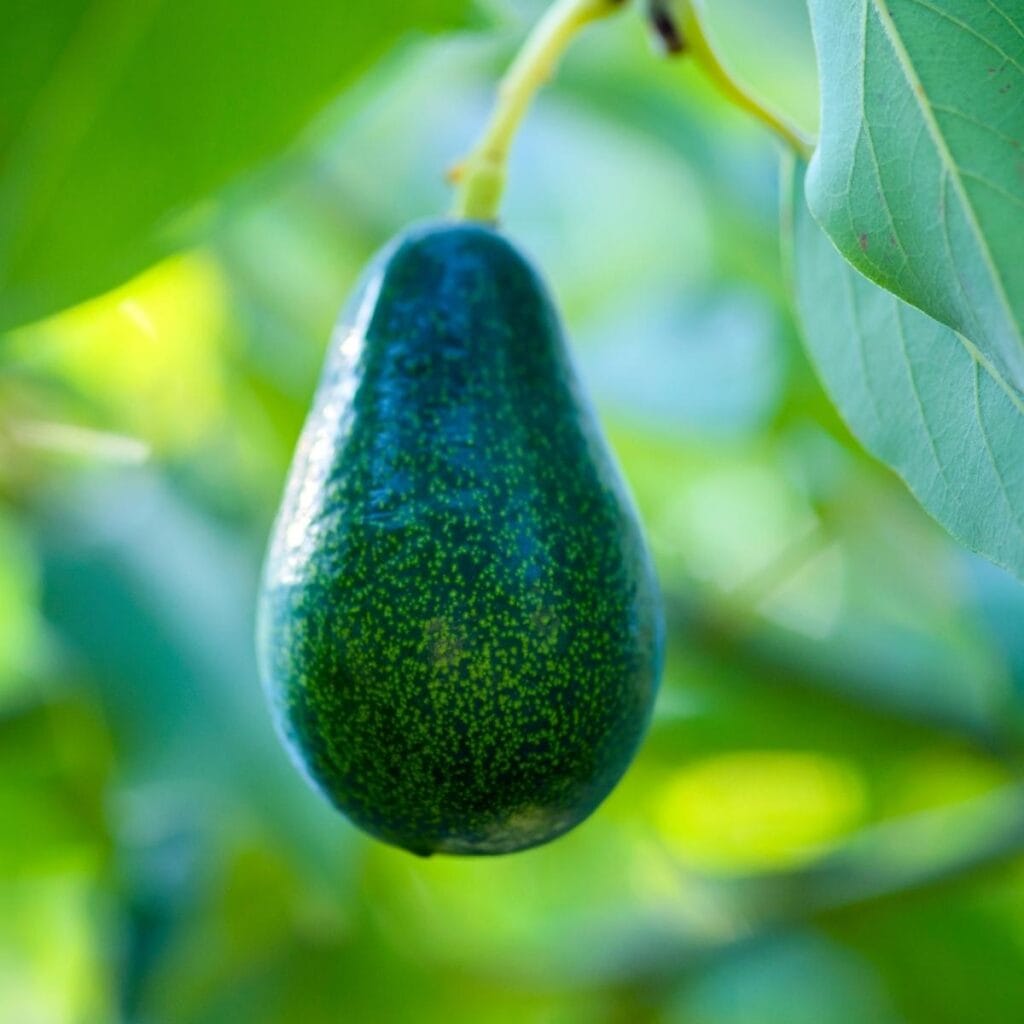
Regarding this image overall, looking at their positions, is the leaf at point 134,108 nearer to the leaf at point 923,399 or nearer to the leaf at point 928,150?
the leaf at point 923,399

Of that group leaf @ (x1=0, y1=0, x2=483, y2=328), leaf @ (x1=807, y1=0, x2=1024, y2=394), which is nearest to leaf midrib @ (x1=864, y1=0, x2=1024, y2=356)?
leaf @ (x1=807, y1=0, x2=1024, y2=394)

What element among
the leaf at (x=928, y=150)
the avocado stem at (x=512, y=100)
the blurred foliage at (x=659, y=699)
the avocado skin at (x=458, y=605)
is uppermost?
the leaf at (x=928, y=150)

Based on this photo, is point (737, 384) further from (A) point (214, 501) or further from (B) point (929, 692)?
(A) point (214, 501)

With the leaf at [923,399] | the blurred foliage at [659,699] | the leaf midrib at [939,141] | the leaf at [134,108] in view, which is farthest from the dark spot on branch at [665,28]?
the blurred foliage at [659,699]

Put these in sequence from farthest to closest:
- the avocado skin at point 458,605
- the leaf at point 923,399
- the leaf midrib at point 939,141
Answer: the avocado skin at point 458,605 < the leaf at point 923,399 < the leaf midrib at point 939,141

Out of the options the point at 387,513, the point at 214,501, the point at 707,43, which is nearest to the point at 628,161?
the point at 214,501

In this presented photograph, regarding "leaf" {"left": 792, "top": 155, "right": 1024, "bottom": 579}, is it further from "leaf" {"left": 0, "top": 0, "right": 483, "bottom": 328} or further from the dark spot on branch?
"leaf" {"left": 0, "top": 0, "right": 483, "bottom": 328}

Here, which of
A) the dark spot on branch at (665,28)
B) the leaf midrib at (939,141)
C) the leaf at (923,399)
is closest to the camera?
the leaf midrib at (939,141)
